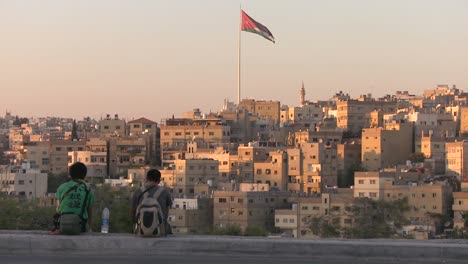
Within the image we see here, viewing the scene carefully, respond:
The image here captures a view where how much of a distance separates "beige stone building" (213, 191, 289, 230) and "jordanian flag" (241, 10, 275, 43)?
684 inches

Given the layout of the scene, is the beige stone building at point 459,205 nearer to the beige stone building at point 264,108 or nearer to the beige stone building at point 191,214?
the beige stone building at point 191,214

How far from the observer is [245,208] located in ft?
175

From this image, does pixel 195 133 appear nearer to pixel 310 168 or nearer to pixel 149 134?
pixel 149 134

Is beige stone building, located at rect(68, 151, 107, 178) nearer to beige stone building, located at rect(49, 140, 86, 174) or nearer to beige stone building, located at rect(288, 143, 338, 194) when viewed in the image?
beige stone building, located at rect(49, 140, 86, 174)

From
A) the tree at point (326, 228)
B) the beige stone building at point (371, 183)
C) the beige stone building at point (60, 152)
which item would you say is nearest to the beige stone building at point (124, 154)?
the beige stone building at point (60, 152)

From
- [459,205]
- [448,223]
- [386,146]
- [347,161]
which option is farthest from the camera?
[386,146]

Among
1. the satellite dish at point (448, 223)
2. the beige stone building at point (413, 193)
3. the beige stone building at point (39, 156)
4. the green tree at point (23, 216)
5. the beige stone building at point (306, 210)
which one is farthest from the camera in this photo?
the beige stone building at point (39, 156)

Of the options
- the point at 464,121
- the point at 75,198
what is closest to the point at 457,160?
the point at 464,121

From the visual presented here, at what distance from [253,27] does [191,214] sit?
21.5m

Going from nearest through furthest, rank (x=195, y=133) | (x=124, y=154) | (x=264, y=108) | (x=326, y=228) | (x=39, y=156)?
(x=326, y=228) → (x=124, y=154) → (x=39, y=156) → (x=195, y=133) → (x=264, y=108)

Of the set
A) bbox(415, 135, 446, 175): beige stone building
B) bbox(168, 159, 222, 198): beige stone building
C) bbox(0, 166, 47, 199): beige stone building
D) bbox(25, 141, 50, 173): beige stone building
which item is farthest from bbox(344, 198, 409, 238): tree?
bbox(25, 141, 50, 173): beige stone building

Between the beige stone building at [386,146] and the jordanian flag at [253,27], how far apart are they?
7.05m

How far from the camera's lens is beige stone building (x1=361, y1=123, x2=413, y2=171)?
233 ft

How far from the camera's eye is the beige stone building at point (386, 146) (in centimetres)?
7088
